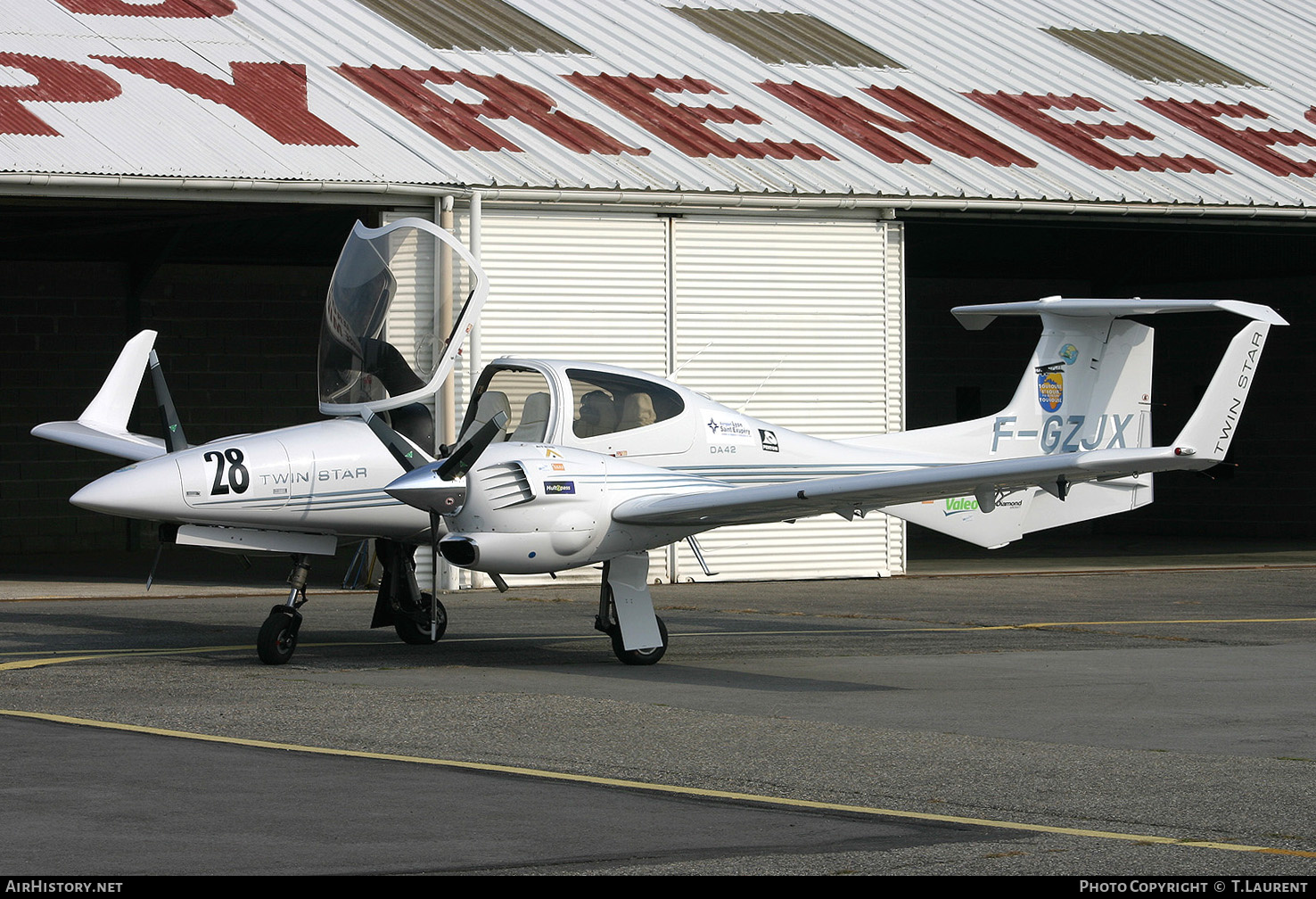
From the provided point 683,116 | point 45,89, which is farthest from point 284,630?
point 683,116

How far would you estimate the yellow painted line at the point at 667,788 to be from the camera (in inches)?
248

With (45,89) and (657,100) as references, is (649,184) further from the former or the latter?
(45,89)

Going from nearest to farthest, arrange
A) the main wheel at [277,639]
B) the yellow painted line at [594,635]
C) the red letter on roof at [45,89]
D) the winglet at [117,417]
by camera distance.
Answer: the main wheel at [277,639] → the yellow painted line at [594,635] → the winglet at [117,417] → the red letter on roof at [45,89]

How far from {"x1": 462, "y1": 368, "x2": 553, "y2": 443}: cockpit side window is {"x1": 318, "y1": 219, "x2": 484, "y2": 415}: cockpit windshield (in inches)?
16.8

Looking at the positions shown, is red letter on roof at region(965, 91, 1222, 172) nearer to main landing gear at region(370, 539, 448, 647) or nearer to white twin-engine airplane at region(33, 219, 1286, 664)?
white twin-engine airplane at region(33, 219, 1286, 664)

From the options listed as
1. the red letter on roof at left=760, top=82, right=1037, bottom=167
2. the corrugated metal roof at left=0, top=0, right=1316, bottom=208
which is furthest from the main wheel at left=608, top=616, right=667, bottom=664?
the red letter on roof at left=760, top=82, right=1037, bottom=167

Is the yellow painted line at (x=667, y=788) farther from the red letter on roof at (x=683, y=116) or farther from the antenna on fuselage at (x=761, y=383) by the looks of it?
the red letter on roof at (x=683, y=116)

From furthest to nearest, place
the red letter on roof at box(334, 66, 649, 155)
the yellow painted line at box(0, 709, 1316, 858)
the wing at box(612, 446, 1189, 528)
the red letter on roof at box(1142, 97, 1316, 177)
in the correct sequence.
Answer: the red letter on roof at box(1142, 97, 1316, 177)
the red letter on roof at box(334, 66, 649, 155)
the wing at box(612, 446, 1189, 528)
the yellow painted line at box(0, 709, 1316, 858)

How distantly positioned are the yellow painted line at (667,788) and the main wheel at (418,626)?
4031 mm

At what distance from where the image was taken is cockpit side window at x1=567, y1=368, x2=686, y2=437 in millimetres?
12102

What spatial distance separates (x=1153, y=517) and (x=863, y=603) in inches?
546

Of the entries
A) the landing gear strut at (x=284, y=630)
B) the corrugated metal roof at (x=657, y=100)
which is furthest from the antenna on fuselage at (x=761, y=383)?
the landing gear strut at (x=284, y=630)

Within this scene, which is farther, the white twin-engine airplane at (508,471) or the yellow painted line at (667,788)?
the white twin-engine airplane at (508,471)
